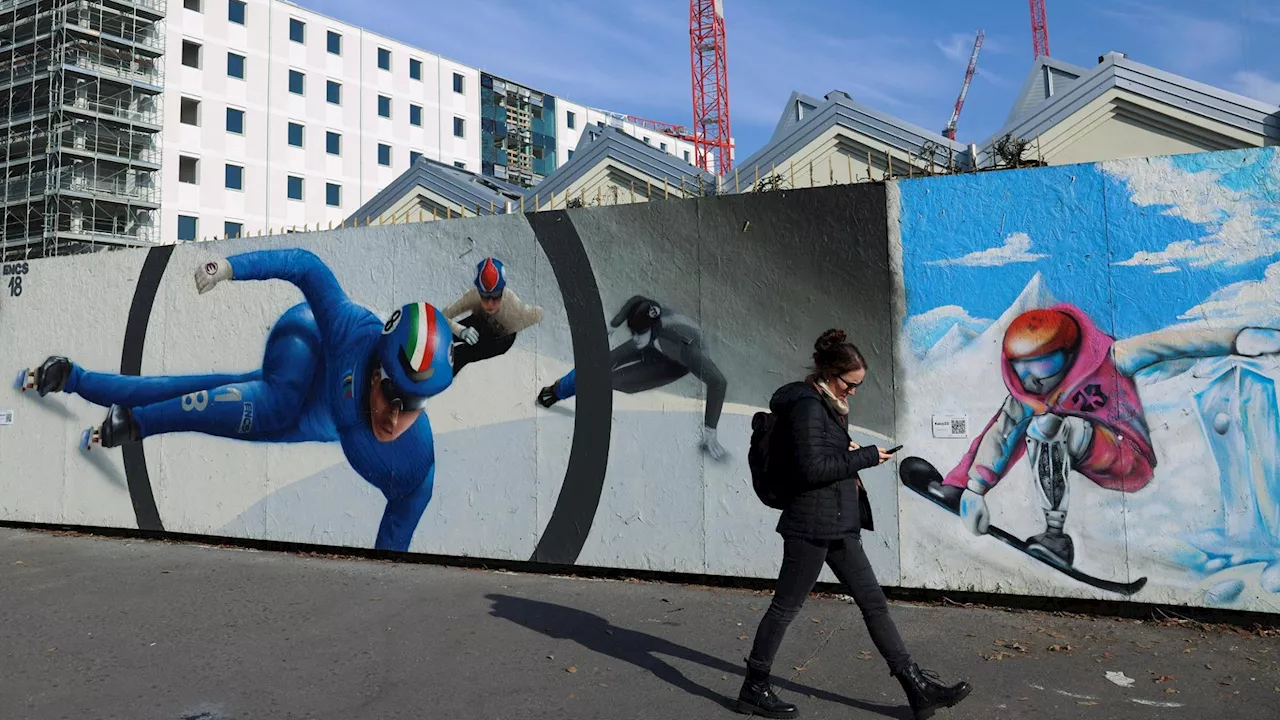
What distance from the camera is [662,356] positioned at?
684 cm

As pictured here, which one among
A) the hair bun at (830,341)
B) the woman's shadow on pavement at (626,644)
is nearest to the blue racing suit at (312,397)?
the woman's shadow on pavement at (626,644)

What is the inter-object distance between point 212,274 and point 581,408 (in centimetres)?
401

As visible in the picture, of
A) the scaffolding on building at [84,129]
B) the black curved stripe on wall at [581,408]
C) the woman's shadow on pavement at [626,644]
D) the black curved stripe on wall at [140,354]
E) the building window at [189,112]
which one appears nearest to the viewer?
the woman's shadow on pavement at [626,644]

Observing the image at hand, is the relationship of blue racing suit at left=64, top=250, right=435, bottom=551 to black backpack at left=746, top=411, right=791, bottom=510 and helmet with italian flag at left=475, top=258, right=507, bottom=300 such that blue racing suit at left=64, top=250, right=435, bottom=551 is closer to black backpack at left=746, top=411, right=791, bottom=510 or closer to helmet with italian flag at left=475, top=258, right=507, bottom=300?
helmet with italian flag at left=475, top=258, right=507, bottom=300

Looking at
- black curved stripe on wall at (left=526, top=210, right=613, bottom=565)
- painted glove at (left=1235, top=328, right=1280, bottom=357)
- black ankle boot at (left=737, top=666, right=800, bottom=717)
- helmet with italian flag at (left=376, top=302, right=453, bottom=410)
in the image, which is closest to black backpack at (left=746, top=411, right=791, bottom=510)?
black ankle boot at (left=737, top=666, right=800, bottom=717)

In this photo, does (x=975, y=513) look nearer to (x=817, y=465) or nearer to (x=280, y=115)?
(x=817, y=465)

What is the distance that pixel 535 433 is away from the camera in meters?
7.24

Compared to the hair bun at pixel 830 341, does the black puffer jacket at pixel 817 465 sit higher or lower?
lower

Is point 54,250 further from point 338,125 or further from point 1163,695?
point 1163,695

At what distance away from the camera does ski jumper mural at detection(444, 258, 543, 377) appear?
7.40 meters

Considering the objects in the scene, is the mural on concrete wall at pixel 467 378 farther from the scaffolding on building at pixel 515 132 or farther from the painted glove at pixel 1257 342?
the scaffolding on building at pixel 515 132

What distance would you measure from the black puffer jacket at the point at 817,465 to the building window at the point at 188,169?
4901 cm

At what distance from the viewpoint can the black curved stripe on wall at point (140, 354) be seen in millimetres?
8844

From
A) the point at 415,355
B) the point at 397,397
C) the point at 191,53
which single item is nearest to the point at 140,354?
the point at 397,397
